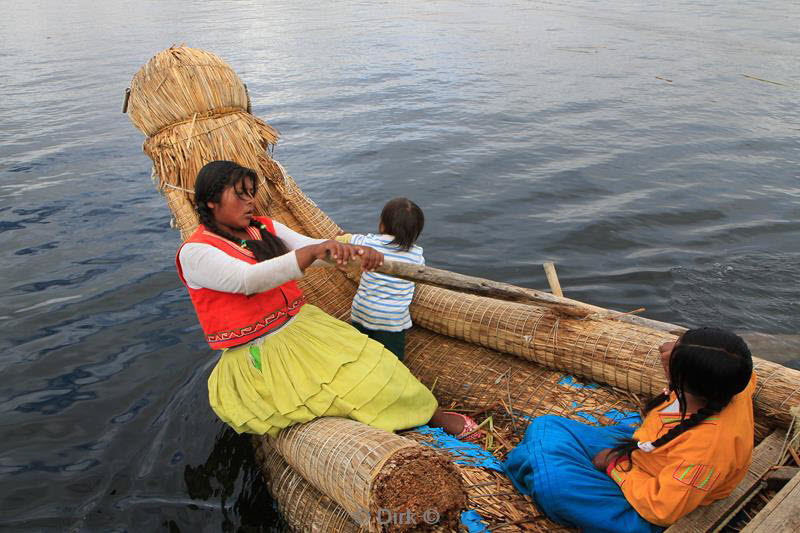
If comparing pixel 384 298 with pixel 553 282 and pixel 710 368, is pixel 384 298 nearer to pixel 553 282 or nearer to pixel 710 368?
pixel 553 282

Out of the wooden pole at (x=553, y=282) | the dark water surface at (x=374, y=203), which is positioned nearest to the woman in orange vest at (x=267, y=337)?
the dark water surface at (x=374, y=203)

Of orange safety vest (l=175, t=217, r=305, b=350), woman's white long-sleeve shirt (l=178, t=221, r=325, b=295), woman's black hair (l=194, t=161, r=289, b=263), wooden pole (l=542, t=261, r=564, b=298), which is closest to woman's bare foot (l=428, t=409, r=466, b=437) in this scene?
orange safety vest (l=175, t=217, r=305, b=350)

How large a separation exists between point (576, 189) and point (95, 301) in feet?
20.5

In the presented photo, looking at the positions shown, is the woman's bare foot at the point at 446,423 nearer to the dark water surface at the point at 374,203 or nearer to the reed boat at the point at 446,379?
the reed boat at the point at 446,379

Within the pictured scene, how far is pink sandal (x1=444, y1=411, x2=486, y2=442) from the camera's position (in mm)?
3189

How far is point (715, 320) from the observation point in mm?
5535

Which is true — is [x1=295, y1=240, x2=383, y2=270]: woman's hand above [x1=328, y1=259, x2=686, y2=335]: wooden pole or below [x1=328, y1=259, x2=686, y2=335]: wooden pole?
above

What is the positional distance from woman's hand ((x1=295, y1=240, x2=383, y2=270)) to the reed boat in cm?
Answer: 13

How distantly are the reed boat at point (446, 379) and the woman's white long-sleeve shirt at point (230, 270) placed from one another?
500 mm

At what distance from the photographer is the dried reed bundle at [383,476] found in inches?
85.4

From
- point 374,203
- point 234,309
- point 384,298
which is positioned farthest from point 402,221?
point 374,203

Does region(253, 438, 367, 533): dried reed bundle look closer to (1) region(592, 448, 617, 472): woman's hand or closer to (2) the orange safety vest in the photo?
(2) the orange safety vest

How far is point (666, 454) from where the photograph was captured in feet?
7.60

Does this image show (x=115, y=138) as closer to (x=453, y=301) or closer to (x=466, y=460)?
(x=453, y=301)
